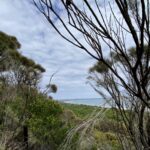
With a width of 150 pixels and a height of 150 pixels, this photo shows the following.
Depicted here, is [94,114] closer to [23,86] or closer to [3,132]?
[3,132]

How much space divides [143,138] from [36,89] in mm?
6134

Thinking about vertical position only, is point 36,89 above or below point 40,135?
above

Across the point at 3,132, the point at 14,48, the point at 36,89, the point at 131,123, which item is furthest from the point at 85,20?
the point at 14,48

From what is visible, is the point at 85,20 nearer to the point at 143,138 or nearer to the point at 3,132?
the point at 143,138

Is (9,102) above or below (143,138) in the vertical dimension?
above

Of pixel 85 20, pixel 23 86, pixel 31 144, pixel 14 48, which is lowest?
pixel 31 144

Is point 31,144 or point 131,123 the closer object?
point 131,123

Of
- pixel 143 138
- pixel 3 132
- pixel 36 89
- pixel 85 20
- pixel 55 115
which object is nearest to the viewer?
pixel 85 20

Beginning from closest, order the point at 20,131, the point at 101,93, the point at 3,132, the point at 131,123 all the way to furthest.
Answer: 1. the point at 131,123
2. the point at 101,93
3. the point at 3,132
4. the point at 20,131

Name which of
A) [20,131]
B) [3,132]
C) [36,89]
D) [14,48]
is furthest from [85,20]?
[14,48]

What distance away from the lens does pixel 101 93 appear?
15.0 feet

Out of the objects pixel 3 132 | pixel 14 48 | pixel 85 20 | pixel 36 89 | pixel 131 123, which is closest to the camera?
pixel 85 20

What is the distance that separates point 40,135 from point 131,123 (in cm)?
605

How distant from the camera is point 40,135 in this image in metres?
9.98
